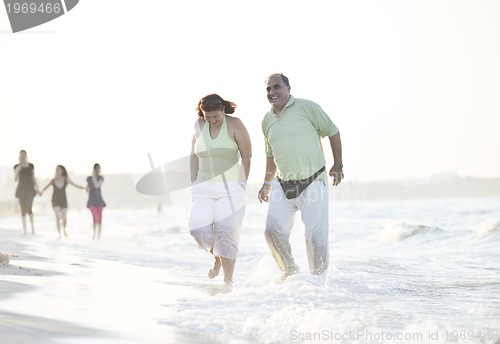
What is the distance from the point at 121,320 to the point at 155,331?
38 cm

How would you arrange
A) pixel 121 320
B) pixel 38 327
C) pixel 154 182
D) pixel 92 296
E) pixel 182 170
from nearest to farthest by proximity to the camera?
pixel 38 327 < pixel 121 320 < pixel 92 296 < pixel 182 170 < pixel 154 182

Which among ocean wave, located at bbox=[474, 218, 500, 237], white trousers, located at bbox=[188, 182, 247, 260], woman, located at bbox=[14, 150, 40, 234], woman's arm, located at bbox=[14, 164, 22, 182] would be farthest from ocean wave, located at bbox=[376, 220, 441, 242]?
white trousers, located at bbox=[188, 182, 247, 260]

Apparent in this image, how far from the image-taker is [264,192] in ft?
22.5

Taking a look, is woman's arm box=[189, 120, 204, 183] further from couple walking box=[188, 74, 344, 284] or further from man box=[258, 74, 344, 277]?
man box=[258, 74, 344, 277]

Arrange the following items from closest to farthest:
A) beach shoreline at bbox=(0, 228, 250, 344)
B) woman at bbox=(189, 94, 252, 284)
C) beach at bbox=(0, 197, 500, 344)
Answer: beach shoreline at bbox=(0, 228, 250, 344)
beach at bbox=(0, 197, 500, 344)
woman at bbox=(189, 94, 252, 284)

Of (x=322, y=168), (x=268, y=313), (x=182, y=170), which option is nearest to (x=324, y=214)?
(x=322, y=168)

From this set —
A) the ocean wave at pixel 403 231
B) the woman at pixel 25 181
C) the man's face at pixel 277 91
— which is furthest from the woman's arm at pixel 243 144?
the ocean wave at pixel 403 231

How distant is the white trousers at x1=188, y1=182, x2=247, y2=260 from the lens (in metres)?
6.88

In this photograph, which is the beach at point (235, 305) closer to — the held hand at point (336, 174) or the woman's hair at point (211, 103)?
the held hand at point (336, 174)

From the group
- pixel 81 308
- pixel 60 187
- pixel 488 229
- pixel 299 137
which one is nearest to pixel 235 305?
pixel 81 308

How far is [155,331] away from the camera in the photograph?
4492 millimetres

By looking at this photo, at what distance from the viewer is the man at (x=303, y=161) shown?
6512 mm

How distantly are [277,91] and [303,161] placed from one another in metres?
0.64

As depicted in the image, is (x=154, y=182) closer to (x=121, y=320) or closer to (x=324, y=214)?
(x=324, y=214)
